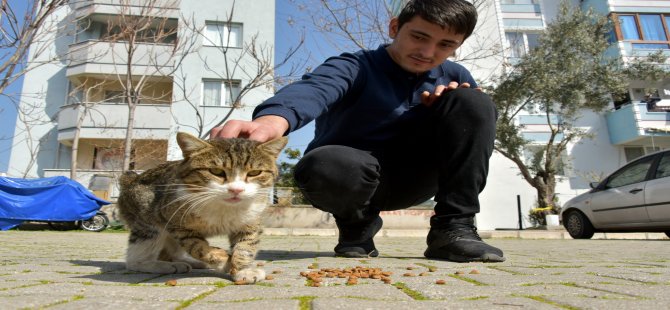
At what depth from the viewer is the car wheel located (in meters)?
9.64

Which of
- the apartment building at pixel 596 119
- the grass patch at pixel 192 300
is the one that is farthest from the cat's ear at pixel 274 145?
the apartment building at pixel 596 119

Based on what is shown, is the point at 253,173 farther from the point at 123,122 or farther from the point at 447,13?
the point at 123,122

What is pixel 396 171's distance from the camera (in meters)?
3.64

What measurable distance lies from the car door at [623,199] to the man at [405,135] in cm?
706

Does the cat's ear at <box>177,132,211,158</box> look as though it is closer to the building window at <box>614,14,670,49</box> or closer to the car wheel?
the car wheel

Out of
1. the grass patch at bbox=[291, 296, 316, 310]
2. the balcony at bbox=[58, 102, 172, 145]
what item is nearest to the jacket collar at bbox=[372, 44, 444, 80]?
the grass patch at bbox=[291, 296, 316, 310]

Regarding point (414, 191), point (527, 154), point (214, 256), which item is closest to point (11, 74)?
point (214, 256)

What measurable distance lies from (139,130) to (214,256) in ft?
54.7

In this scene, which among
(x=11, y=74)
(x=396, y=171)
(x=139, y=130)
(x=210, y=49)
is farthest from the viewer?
(x=210, y=49)

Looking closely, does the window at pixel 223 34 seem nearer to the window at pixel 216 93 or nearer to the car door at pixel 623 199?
the window at pixel 216 93

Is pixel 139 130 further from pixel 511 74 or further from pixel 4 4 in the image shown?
pixel 511 74

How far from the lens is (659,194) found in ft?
26.2

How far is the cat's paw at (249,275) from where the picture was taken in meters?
2.08


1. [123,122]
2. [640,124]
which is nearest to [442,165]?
[123,122]
